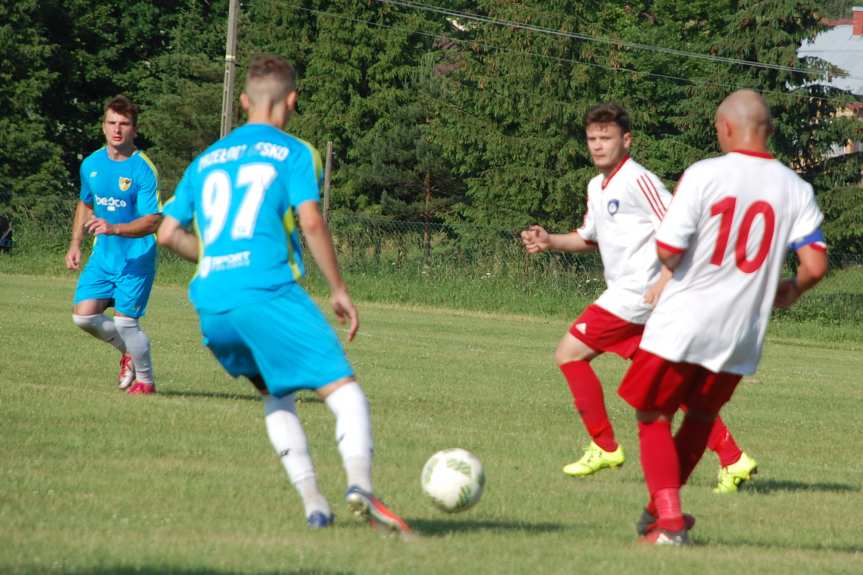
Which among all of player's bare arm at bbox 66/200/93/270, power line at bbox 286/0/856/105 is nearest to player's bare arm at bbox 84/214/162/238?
player's bare arm at bbox 66/200/93/270

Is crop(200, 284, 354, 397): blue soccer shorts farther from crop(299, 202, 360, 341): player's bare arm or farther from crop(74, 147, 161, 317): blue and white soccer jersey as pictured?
crop(74, 147, 161, 317): blue and white soccer jersey

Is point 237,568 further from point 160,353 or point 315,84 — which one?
point 315,84

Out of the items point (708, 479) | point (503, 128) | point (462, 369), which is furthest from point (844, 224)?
point (708, 479)

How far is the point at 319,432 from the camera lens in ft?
30.9

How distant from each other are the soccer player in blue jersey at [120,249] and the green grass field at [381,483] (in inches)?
20.4

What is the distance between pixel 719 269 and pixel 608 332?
262 centimetres

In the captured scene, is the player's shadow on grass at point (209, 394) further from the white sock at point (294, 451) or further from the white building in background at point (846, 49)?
the white building in background at point (846, 49)

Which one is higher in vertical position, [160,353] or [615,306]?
[615,306]

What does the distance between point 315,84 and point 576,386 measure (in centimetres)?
5015

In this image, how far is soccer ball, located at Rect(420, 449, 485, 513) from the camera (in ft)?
20.6

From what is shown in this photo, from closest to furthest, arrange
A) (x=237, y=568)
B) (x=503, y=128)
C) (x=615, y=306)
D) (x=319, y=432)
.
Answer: (x=237, y=568)
(x=615, y=306)
(x=319, y=432)
(x=503, y=128)

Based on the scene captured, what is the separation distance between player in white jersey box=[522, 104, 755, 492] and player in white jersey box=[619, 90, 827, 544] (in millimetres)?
2204

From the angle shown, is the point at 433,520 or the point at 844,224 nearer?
the point at 433,520

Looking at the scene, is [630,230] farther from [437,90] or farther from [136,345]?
[437,90]
